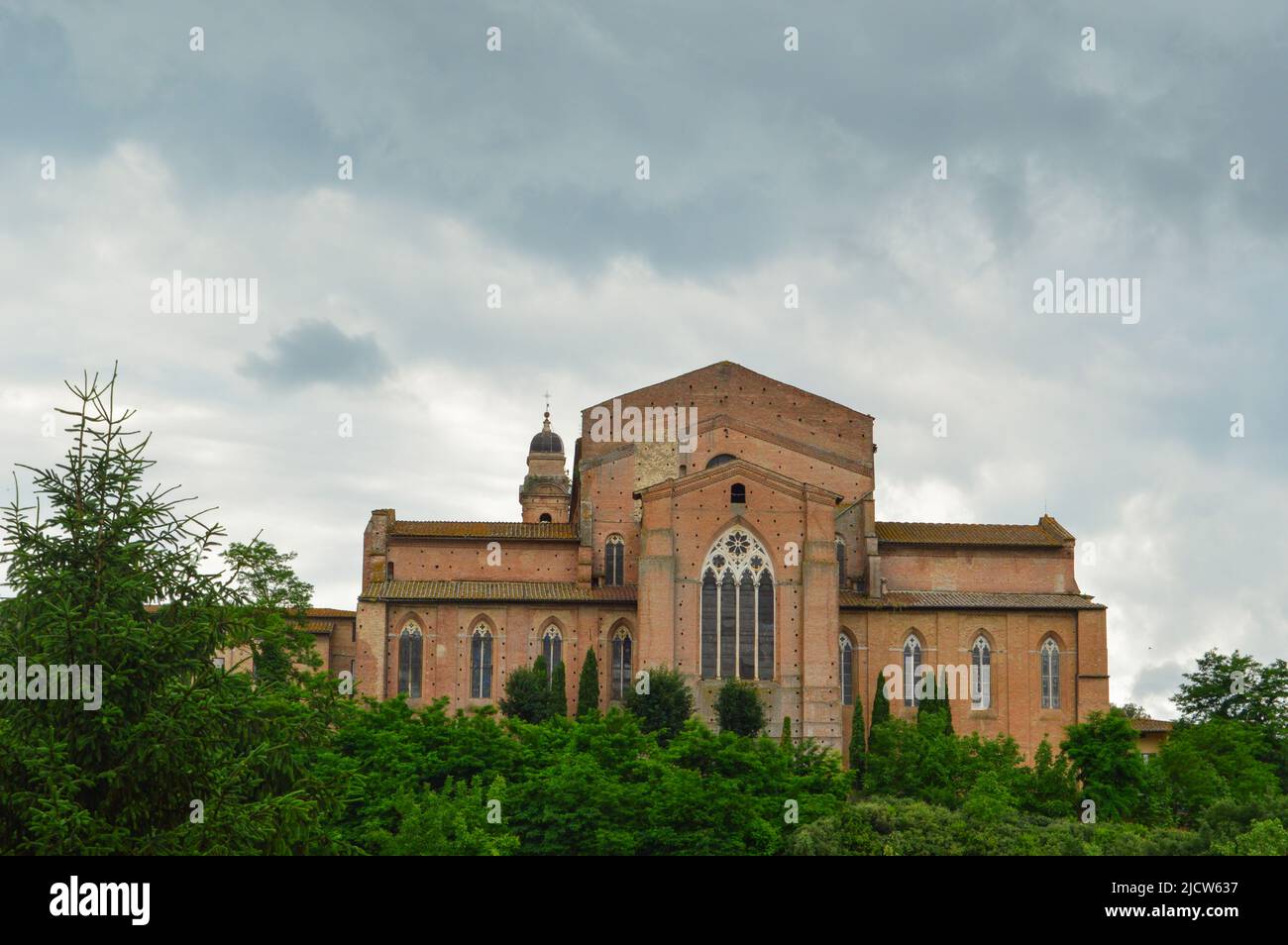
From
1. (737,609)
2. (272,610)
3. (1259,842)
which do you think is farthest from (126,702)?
(737,609)

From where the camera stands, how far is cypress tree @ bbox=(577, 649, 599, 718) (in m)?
53.2

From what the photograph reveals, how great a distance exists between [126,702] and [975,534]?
151ft

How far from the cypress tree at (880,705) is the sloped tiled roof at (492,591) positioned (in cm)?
1013

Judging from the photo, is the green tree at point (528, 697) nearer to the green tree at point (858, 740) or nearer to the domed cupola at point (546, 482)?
the green tree at point (858, 740)

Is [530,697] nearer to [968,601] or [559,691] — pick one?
[559,691]

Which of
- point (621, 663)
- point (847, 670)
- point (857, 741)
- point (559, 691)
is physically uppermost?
point (621, 663)

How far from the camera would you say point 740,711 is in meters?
51.3

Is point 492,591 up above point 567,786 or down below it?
above

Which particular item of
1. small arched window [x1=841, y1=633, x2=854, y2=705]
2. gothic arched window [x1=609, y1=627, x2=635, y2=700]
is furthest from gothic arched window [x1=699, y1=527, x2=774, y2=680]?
small arched window [x1=841, y1=633, x2=854, y2=705]

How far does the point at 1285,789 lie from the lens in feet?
171

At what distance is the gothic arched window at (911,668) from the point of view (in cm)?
5612

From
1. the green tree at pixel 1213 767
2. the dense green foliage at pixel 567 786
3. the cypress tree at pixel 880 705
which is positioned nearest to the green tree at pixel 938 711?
the cypress tree at pixel 880 705
